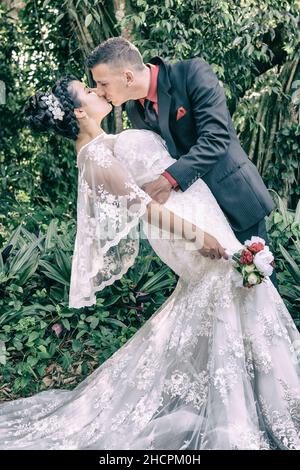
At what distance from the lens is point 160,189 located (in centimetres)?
314

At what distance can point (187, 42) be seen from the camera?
614 cm

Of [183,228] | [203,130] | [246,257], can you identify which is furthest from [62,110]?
[246,257]

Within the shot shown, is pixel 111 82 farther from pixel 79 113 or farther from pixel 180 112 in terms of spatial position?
pixel 180 112

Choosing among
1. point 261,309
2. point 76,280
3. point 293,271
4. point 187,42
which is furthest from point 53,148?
point 261,309

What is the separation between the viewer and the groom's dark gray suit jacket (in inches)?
122

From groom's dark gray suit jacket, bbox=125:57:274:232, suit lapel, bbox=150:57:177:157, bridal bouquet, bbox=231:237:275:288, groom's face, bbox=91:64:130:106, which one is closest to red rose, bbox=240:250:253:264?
bridal bouquet, bbox=231:237:275:288

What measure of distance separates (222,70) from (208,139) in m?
3.08

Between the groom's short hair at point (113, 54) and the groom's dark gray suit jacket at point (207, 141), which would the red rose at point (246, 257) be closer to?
the groom's dark gray suit jacket at point (207, 141)

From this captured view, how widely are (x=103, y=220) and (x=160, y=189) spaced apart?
0.33m

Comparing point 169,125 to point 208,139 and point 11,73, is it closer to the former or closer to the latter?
point 208,139

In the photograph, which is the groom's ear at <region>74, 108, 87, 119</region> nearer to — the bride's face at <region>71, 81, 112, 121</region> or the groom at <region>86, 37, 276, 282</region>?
the bride's face at <region>71, 81, 112, 121</region>

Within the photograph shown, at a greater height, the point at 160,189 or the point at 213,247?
the point at 160,189

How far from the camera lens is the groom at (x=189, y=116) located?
3148 millimetres
